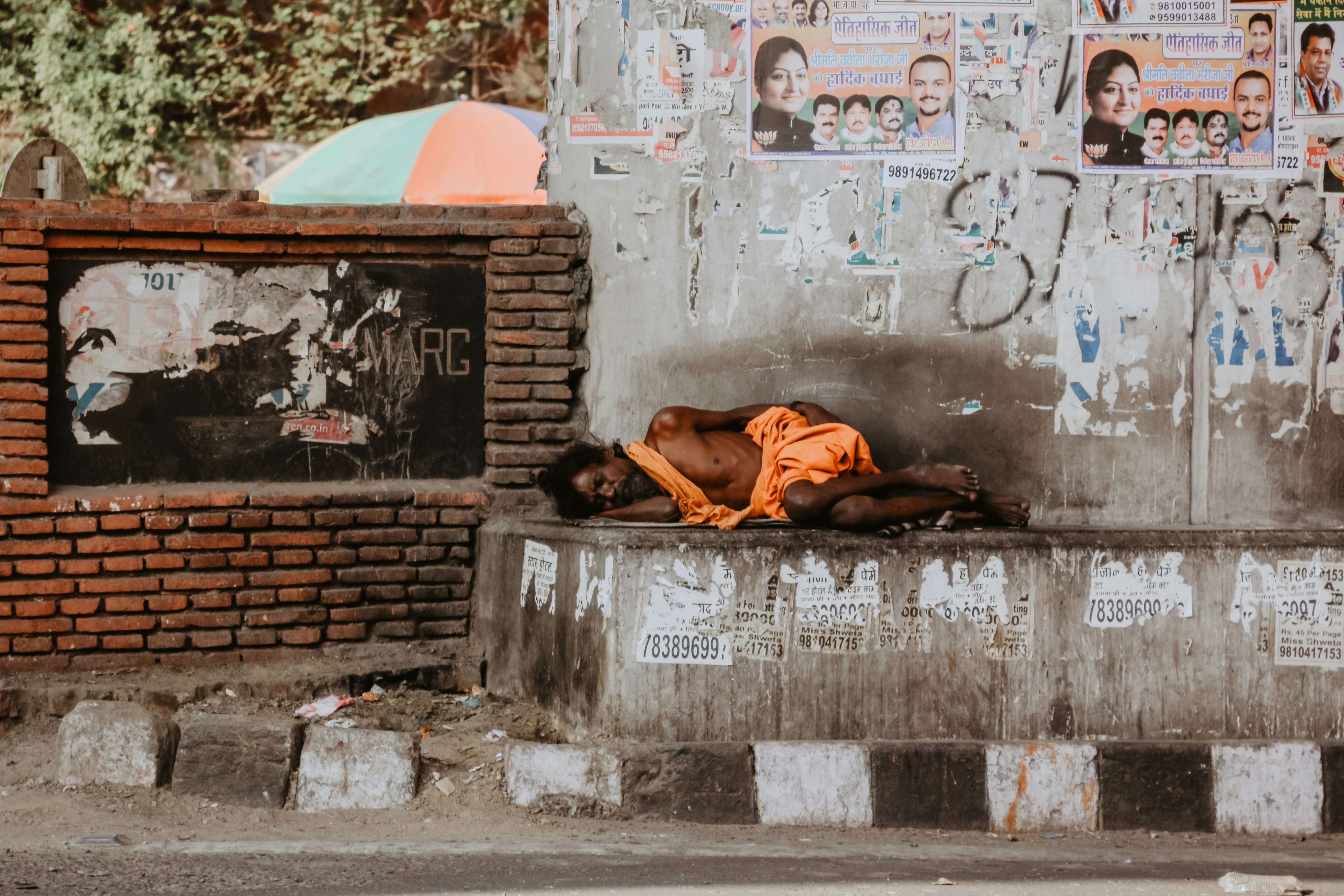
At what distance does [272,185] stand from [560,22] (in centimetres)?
478

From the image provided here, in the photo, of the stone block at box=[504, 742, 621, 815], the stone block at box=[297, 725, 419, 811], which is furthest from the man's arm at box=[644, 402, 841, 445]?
the stone block at box=[297, 725, 419, 811]

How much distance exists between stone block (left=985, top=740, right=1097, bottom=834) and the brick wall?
2291mm

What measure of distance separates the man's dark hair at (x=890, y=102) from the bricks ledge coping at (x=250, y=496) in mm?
2430

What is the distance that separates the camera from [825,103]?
5.13 metres

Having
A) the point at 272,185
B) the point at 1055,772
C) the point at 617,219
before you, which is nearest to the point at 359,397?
the point at 617,219

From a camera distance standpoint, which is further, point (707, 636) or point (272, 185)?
point (272, 185)

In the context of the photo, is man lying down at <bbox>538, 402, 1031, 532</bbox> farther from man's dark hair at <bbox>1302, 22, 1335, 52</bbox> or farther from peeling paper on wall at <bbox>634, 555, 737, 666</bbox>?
man's dark hair at <bbox>1302, 22, 1335, 52</bbox>

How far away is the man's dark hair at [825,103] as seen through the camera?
5129 mm

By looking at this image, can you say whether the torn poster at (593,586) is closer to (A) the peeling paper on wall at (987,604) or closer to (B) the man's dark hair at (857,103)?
(A) the peeling paper on wall at (987,604)

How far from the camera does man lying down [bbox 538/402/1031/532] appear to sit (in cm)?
466

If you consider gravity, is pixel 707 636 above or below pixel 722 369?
below

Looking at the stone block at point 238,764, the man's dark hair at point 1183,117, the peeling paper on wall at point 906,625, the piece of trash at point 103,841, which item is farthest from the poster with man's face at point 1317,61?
the piece of trash at point 103,841

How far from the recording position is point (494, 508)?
17.3ft

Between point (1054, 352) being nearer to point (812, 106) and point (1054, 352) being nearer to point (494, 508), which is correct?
point (812, 106)
